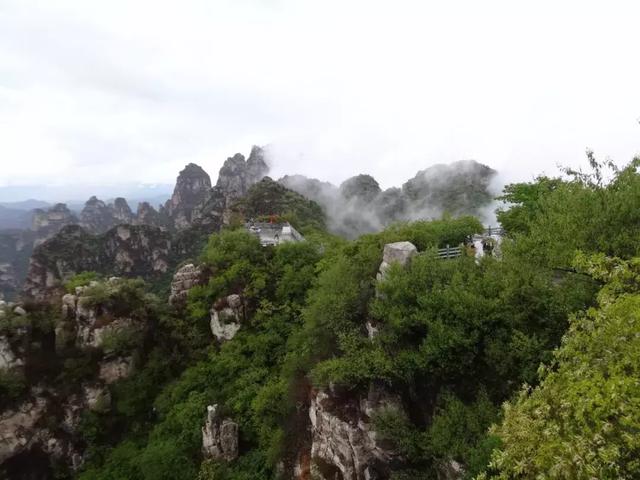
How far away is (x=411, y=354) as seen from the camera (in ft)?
47.8

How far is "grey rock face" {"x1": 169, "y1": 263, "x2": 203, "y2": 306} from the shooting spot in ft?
98.4

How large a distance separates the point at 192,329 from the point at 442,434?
21098 millimetres

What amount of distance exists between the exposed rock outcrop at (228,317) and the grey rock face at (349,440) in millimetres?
11448

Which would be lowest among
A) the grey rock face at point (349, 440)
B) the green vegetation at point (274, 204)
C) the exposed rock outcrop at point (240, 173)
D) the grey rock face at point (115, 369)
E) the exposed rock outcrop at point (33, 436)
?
the exposed rock outcrop at point (33, 436)

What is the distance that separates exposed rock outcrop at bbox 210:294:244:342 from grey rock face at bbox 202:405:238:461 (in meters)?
6.39

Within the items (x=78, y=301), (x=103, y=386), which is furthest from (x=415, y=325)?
(x=78, y=301)

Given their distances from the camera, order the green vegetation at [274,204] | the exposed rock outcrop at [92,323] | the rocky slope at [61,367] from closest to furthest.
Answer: the rocky slope at [61,367] < the exposed rock outcrop at [92,323] < the green vegetation at [274,204]

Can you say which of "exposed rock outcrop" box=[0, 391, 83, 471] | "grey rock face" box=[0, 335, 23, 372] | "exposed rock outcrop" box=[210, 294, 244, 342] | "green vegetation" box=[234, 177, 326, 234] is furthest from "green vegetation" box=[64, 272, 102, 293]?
"green vegetation" box=[234, 177, 326, 234]

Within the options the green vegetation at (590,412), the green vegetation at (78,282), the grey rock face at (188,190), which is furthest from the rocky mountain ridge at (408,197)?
the green vegetation at (590,412)

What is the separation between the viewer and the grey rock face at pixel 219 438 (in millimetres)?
20789

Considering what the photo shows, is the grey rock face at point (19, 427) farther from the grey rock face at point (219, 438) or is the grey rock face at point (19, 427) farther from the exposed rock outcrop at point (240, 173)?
the exposed rock outcrop at point (240, 173)

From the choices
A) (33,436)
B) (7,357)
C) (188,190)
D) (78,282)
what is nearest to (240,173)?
(188,190)

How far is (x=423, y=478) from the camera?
1260 cm

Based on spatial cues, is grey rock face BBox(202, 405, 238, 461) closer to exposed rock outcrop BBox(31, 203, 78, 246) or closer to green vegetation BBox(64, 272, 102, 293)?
green vegetation BBox(64, 272, 102, 293)
